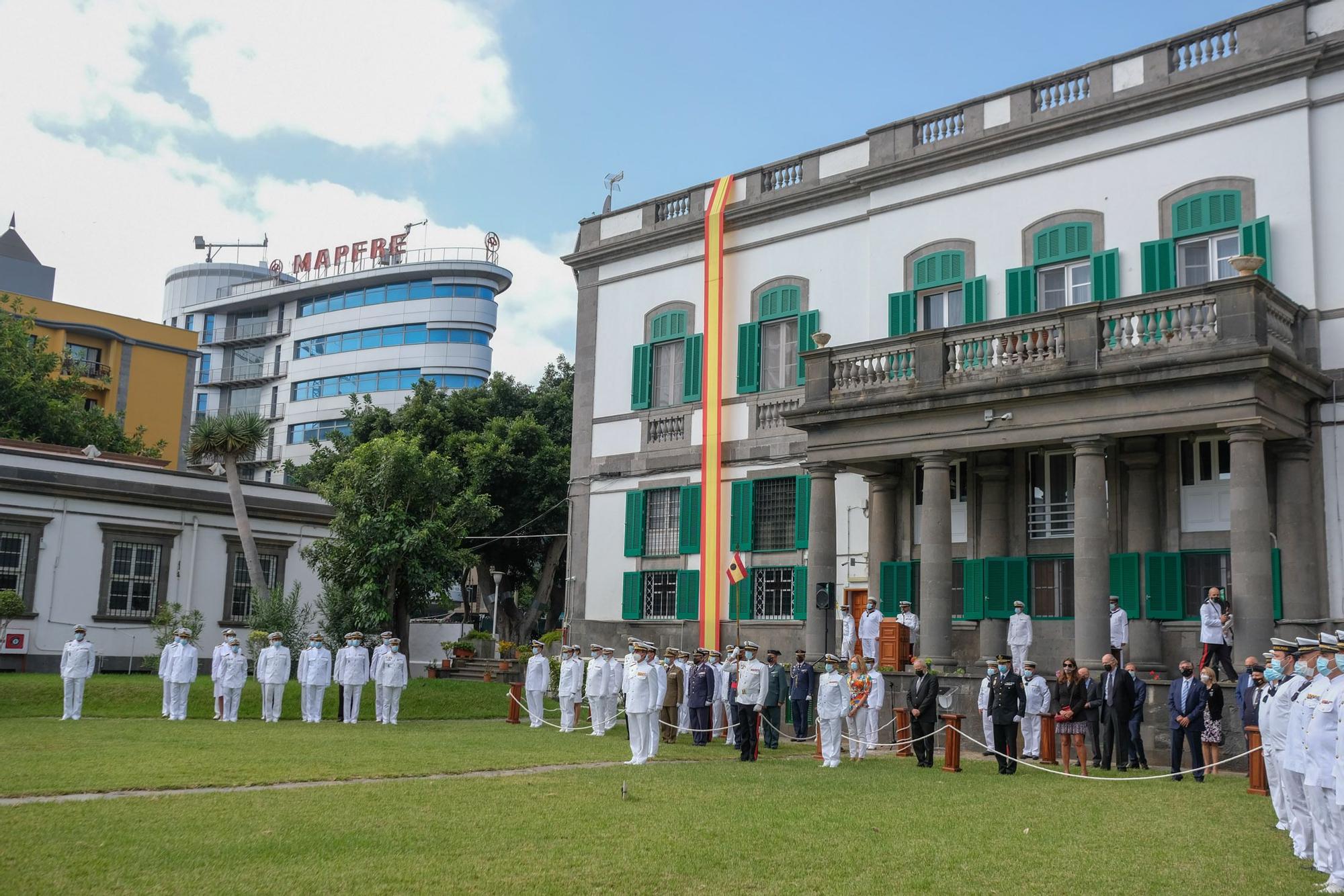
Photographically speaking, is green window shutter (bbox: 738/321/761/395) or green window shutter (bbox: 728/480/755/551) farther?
green window shutter (bbox: 738/321/761/395)

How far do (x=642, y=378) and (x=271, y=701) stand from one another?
36.8 feet

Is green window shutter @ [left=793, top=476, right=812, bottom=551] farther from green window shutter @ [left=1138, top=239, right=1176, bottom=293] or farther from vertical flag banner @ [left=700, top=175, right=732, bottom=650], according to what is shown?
green window shutter @ [left=1138, top=239, right=1176, bottom=293]

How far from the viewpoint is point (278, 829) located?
35.3 ft

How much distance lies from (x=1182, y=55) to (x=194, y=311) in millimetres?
73174

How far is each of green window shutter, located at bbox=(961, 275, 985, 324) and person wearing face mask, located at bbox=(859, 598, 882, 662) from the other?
5.89 m

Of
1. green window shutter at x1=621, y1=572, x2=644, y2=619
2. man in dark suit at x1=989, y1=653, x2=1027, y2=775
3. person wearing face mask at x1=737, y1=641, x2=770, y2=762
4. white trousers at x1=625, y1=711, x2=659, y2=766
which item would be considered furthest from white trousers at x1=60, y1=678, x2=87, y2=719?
man in dark suit at x1=989, y1=653, x2=1027, y2=775

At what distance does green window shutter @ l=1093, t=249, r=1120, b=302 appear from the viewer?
2255 centimetres

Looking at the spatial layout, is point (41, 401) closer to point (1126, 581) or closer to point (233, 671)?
point (233, 671)

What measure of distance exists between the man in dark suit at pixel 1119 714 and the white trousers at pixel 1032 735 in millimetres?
1696

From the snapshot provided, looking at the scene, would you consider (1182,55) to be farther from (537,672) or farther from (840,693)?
(537,672)

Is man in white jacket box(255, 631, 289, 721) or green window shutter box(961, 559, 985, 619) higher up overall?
green window shutter box(961, 559, 985, 619)

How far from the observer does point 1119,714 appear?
59.3 feet

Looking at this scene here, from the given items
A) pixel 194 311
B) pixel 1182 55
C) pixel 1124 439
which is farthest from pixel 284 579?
pixel 194 311

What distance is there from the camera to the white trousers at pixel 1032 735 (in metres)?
19.9
